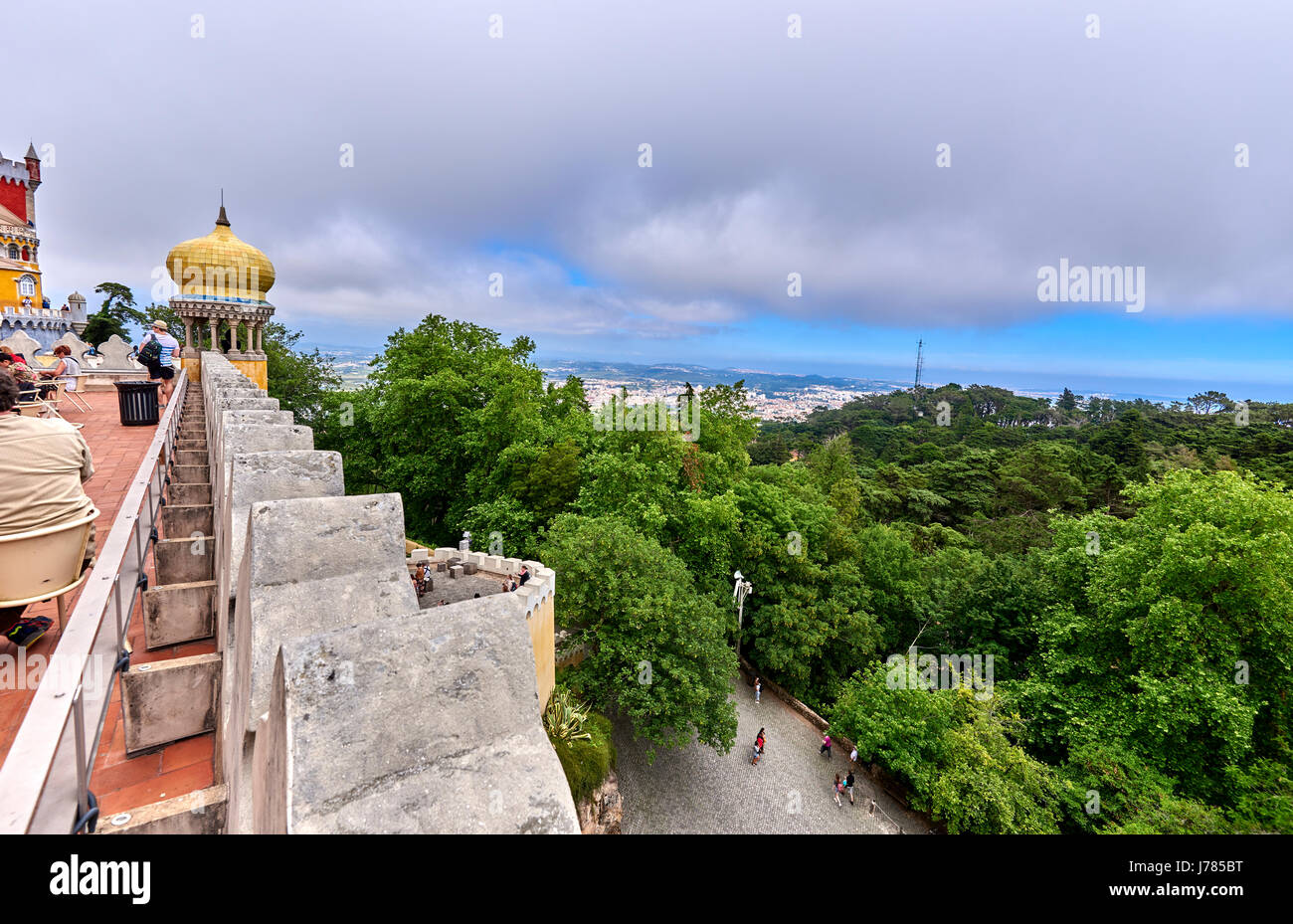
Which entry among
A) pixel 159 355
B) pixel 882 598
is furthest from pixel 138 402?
pixel 882 598

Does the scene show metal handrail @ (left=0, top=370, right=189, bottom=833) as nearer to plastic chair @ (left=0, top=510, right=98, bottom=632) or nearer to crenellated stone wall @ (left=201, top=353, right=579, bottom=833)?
plastic chair @ (left=0, top=510, right=98, bottom=632)

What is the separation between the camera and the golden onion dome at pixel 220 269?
24156 millimetres

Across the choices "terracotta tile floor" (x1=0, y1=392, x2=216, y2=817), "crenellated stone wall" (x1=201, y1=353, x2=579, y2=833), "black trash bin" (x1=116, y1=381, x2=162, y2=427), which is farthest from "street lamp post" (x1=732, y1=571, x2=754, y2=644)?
"crenellated stone wall" (x1=201, y1=353, x2=579, y2=833)

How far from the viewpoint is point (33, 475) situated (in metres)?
3.09

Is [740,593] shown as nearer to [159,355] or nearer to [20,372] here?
[20,372]

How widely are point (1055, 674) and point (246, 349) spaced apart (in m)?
35.0

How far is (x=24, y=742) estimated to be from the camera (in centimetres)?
187

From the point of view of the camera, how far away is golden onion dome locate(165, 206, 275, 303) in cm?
2416

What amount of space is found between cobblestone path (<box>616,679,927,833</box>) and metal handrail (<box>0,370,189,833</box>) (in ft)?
46.6

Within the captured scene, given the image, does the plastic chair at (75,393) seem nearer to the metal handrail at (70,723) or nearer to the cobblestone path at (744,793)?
the metal handrail at (70,723)
